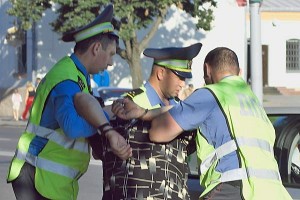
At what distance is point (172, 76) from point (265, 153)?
24.3 inches

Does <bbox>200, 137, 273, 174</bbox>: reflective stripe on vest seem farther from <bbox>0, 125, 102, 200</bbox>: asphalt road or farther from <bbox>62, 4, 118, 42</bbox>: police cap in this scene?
<bbox>0, 125, 102, 200</bbox>: asphalt road

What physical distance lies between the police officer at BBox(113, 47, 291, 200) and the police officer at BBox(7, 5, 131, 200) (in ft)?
1.19

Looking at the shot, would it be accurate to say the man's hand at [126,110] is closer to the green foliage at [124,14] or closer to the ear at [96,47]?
the ear at [96,47]

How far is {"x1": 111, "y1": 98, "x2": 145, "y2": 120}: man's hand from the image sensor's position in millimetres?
4516

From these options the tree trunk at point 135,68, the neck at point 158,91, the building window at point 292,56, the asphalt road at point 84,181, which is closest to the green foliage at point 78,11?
the tree trunk at point 135,68

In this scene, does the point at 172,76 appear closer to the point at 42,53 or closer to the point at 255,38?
the point at 255,38

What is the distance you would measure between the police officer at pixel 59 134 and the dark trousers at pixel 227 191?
28.5 inches

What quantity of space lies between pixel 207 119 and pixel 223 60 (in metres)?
0.35

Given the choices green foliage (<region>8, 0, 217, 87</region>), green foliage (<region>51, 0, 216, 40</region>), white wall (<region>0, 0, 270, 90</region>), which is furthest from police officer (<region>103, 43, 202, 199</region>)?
white wall (<region>0, 0, 270, 90</region>)

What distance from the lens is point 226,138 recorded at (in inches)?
180

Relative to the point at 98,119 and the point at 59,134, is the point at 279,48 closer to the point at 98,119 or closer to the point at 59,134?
the point at 59,134

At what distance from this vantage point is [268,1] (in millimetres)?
51000

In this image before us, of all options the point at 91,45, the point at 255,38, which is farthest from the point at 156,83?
the point at 255,38

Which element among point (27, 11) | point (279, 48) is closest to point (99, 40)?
point (27, 11)
